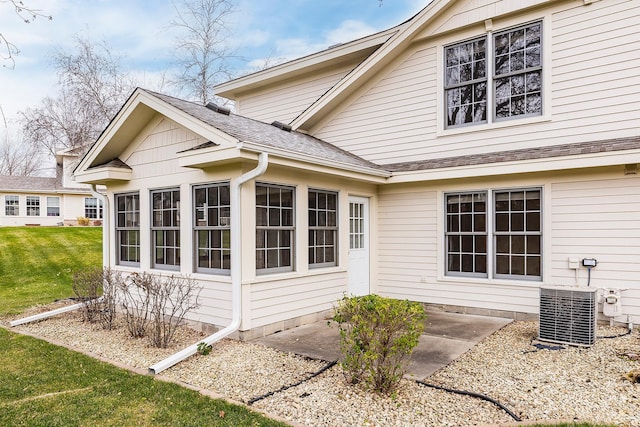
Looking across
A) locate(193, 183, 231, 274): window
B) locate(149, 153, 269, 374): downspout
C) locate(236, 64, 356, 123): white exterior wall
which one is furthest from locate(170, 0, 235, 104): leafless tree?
locate(149, 153, 269, 374): downspout

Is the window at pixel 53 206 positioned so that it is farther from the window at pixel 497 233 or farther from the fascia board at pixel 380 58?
the window at pixel 497 233

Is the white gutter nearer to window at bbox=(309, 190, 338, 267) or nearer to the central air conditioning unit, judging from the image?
window at bbox=(309, 190, 338, 267)

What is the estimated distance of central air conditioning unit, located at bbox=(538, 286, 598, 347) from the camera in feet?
19.3

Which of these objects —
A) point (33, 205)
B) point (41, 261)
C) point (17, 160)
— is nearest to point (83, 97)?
point (41, 261)

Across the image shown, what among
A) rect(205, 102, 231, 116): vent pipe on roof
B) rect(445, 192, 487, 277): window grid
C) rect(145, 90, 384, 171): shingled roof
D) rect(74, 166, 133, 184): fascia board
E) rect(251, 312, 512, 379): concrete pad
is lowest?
rect(251, 312, 512, 379): concrete pad

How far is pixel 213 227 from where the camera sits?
6754 mm

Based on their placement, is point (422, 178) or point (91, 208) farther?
point (91, 208)

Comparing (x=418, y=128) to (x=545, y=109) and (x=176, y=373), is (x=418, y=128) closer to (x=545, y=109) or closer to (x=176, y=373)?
(x=545, y=109)

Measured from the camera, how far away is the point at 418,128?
8578 mm

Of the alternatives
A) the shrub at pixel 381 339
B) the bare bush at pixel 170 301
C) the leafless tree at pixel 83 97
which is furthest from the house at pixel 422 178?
the leafless tree at pixel 83 97

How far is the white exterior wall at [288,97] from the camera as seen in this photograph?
1059 cm

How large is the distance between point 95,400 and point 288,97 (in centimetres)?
868

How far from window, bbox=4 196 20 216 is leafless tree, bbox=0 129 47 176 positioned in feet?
35.5

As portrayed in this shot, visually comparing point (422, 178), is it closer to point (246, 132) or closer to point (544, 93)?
point (544, 93)
